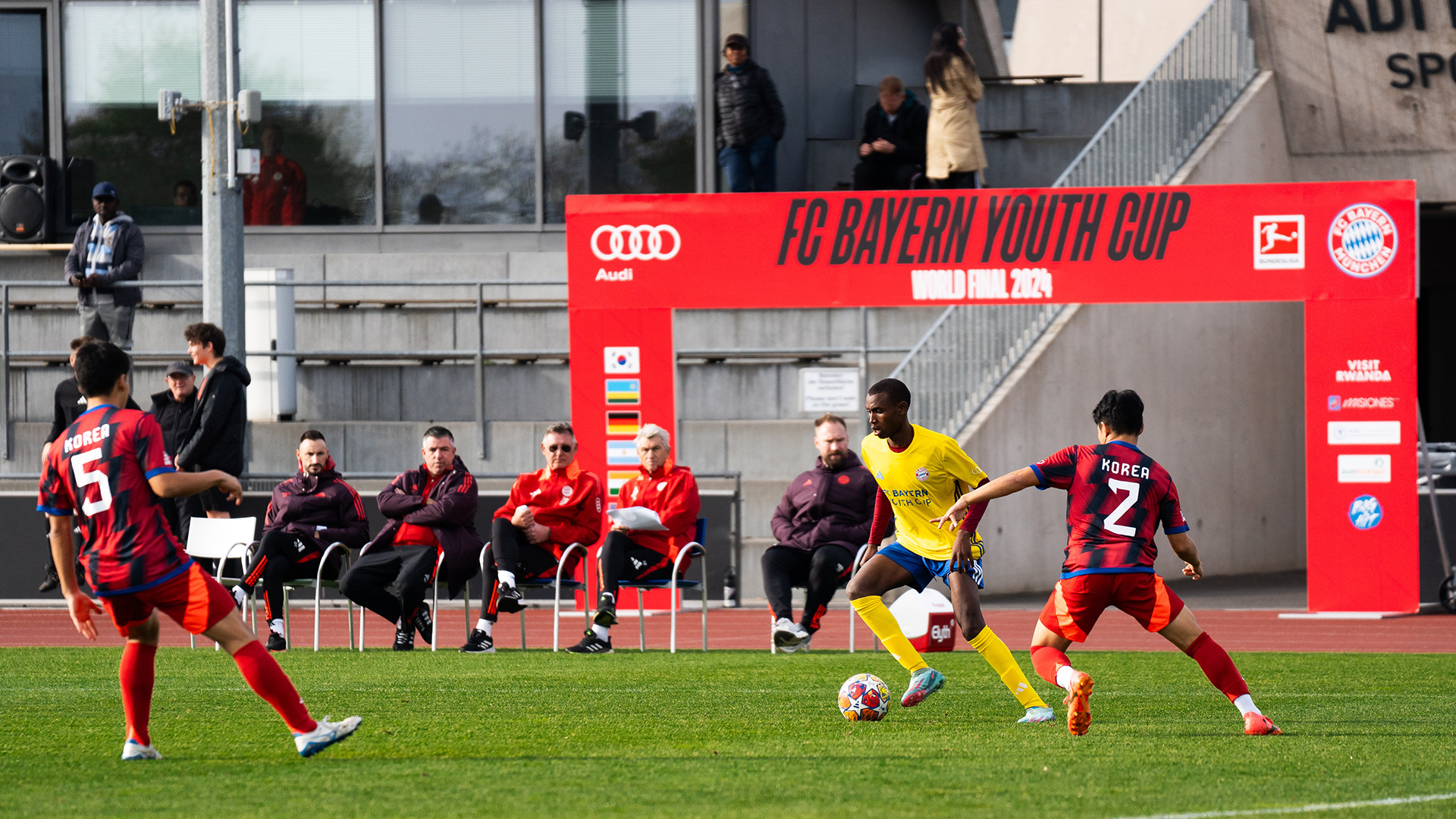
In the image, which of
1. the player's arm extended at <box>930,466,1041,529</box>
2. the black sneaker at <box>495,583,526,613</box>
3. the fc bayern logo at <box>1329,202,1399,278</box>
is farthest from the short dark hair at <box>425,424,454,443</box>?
the fc bayern logo at <box>1329,202,1399,278</box>

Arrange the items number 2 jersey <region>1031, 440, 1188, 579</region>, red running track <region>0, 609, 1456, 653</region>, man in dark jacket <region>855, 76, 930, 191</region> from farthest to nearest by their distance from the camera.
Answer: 1. man in dark jacket <region>855, 76, 930, 191</region>
2. red running track <region>0, 609, 1456, 653</region>
3. number 2 jersey <region>1031, 440, 1188, 579</region>

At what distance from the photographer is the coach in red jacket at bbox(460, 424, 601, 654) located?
11.3 m

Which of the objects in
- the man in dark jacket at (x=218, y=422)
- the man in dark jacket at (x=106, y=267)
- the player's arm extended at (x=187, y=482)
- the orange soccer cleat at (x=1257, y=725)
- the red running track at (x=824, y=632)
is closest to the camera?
the player's arm extended at (x=187, y=482)

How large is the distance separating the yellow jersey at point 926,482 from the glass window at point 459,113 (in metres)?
11.1

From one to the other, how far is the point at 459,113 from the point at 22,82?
487 centimetres

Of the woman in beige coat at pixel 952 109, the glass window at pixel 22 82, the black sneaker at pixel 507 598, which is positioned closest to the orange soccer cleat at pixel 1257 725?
the black sneaker at pixel 507 598

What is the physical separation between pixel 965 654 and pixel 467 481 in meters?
3.43

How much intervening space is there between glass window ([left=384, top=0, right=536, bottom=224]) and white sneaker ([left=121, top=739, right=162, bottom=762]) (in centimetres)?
1246

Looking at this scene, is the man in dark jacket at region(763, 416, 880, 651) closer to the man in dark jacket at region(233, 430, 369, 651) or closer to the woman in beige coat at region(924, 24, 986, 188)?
the man in dark jacket at region(233, 430, 369, 651)

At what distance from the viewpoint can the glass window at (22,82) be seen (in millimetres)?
18734

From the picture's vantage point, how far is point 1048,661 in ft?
22.9

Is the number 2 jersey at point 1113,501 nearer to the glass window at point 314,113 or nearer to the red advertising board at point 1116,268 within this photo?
the red advertising board at point 1116,268

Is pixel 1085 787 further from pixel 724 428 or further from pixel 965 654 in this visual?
pixel 724 428

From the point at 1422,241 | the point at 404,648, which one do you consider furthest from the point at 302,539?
the point at 1422,241
